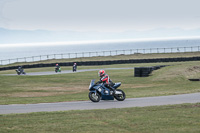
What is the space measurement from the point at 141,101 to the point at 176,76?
16.7 meters

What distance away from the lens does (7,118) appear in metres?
12.1

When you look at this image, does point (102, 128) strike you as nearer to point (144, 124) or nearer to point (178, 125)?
point (144, 124)

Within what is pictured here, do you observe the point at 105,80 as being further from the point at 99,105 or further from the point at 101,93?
the point at 99,105

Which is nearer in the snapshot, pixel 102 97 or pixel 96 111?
pixel 96 111

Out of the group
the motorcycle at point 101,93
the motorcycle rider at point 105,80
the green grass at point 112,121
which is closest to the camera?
the green grass at point 112,121

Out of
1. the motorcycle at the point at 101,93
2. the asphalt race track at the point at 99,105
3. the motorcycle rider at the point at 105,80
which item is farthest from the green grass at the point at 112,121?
the motorcycle at the point at 101,93

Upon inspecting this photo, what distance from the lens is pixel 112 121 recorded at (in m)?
10.9

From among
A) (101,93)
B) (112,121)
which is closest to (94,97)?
(101,93)

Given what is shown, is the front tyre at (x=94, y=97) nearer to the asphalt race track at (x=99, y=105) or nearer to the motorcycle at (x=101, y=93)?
the motorcycle at (x=101, y=93)

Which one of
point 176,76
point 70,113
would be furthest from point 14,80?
point 70,113

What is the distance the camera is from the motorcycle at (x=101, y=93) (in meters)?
16.2

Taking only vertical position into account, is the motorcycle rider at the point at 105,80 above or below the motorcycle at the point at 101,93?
above

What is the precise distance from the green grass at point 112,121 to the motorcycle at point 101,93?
10.2 ft

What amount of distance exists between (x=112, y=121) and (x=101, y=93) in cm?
561
